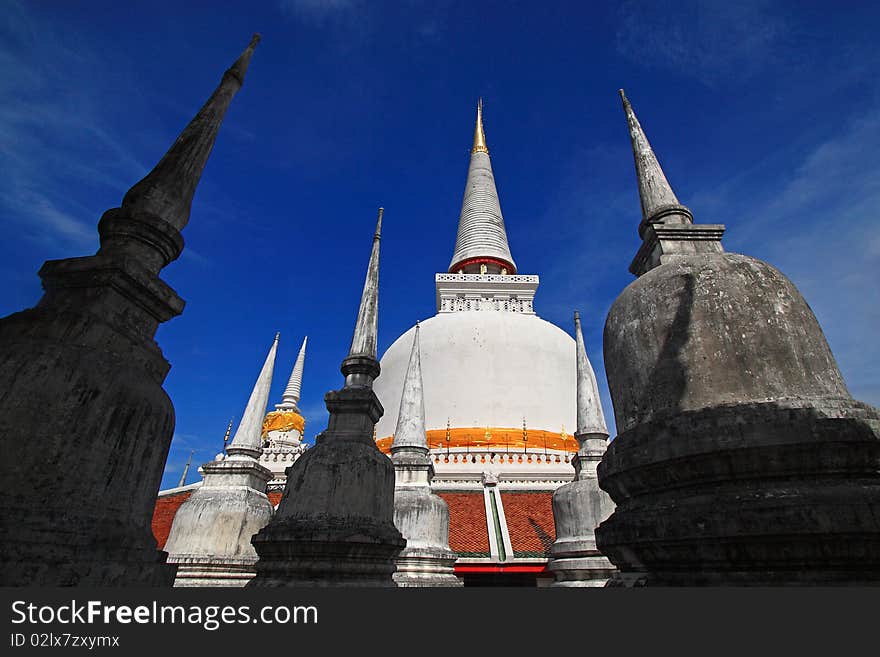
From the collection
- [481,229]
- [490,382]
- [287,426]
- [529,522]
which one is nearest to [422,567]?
[529,522]

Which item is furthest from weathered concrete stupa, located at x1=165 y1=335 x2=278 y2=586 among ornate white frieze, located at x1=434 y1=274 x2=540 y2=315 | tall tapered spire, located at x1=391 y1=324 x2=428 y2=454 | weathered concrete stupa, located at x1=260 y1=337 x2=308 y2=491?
ornate white frieze, located at x1=434 y1=274 x2=540 y2=315

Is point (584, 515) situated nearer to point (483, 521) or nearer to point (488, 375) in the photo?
point (483, 521)

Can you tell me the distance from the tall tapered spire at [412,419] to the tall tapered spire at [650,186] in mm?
5706

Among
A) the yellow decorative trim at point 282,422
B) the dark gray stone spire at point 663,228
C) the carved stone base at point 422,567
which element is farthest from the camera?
the yellow decorative trim at point 282,422

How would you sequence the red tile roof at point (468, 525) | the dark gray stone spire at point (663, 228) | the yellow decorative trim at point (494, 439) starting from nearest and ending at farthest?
the dark gray stone spire at point (663, 228), the red tile roof at point (468, 525), the yellow decorative trim at point (494, 439)

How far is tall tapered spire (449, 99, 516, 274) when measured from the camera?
93.9ft

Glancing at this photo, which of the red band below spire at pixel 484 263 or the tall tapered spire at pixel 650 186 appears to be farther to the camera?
the red band below spire at pixel 484 263

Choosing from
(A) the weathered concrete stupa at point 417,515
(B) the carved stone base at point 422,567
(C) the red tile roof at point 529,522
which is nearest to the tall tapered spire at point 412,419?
(A) the weathered concrete stupa at point 417,515

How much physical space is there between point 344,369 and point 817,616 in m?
4.08

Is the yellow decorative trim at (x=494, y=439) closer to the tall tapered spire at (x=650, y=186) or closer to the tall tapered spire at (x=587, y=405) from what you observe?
the tall tapered spire at (x=587, y=405)

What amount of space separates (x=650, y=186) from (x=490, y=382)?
17188mm

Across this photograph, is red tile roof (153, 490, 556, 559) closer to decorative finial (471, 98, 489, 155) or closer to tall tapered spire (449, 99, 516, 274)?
tall tapered spire (449, 99, 516, 274)

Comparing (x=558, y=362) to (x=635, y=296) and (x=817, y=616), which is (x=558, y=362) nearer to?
(x=635, y=296)

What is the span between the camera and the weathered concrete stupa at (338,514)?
3484 millimetres
